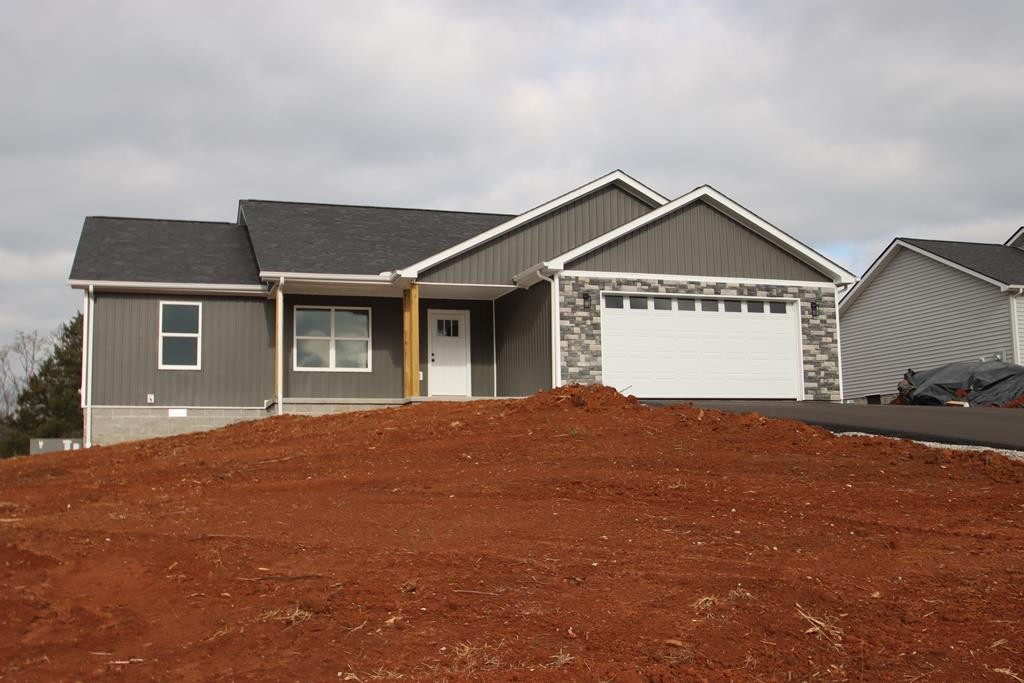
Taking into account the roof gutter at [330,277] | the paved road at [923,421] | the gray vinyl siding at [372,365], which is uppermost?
the roof gutter at [330,277]

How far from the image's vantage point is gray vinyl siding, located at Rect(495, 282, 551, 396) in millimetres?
17375

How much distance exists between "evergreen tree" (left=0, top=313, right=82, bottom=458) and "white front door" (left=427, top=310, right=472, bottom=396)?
2501 cm

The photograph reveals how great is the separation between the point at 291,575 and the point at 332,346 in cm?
1315

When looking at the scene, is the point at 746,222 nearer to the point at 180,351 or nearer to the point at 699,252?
the point at 699,252

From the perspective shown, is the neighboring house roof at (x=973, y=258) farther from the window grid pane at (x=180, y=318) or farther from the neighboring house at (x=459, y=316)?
the window grid pane at (x=180, y=318)

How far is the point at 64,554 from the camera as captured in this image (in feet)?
20.9

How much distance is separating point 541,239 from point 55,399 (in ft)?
92.7

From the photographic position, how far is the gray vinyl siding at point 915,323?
78.6 ft

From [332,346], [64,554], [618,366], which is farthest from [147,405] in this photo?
[64,554]

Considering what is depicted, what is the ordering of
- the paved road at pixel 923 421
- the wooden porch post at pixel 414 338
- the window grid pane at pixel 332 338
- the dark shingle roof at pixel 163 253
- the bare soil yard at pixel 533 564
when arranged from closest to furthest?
the bare soil yard at pixel 533 564 < the paved road at pixel 923 421 < the wooden porch post at pixel 414 338 < the dark shingle roof at pixel 163 253 < the window grid pane at pixel 332 338

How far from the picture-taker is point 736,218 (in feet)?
60.7

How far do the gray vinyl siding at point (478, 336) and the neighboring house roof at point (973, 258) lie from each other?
13199mm

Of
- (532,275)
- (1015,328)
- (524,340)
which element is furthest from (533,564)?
(1015,328)

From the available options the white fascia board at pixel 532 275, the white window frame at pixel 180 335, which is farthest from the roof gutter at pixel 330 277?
the white fascia board at pixel 532 275
